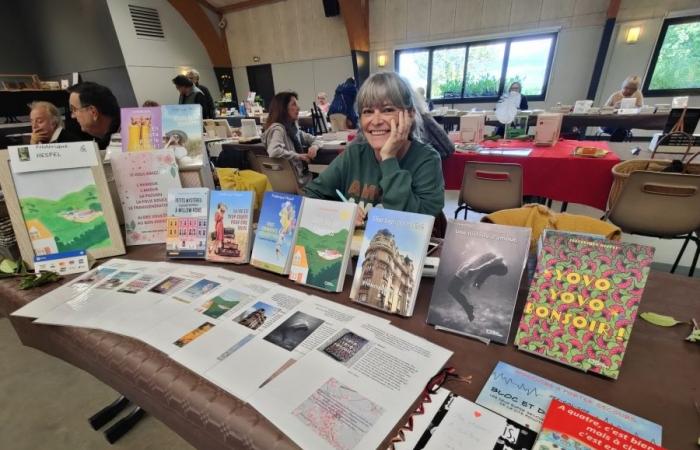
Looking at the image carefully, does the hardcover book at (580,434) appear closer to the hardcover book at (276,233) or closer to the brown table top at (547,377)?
the brown table top at (547,377)

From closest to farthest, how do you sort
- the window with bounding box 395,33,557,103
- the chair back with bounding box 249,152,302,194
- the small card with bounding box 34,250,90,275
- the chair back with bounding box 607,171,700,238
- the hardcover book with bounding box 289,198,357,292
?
the hardcover book with bounding box 289,198,357,292, the small card with bounding box 34,250,90,275, the chair back with bounding box 607,171,700,238, the chair back with bounding box 249,152,302,194, the window with bounding box 395,33,557,103

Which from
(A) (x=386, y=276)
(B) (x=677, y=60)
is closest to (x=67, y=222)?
(A) (x=386, y=276)

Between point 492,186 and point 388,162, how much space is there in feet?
4.37

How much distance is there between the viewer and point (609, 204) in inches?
82.1

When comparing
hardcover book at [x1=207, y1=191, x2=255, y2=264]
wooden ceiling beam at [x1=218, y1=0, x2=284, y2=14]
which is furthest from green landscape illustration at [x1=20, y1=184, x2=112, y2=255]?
wooden ceiling beam at [x1=218, y1=0, x2=284, y2=14]

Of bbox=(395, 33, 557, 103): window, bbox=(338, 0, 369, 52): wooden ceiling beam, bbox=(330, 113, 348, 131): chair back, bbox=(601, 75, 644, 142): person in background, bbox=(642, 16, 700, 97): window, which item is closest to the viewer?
bbox=(330, 113, 348, 131): chair back

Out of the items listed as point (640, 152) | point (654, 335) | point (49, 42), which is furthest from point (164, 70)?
point (654, 335)

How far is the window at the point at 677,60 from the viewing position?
545 centimetres

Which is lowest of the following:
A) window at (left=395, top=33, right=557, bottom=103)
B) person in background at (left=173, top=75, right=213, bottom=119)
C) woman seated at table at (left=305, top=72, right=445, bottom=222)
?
woman seated at table at (left=305, top=72, right=445, bottom=222)

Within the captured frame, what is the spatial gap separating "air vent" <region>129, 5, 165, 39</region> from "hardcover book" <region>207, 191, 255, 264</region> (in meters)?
9.78

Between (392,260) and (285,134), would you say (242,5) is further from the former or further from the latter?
(392,260)

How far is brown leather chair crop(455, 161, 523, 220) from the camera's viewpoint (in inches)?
83.9

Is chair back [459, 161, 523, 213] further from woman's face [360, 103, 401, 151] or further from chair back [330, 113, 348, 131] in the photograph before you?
chair back [330, 113, 348, 131]

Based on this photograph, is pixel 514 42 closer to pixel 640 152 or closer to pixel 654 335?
pixel 640 152
